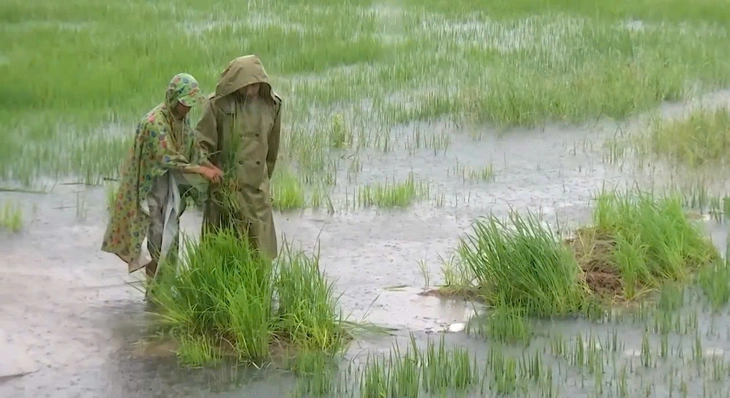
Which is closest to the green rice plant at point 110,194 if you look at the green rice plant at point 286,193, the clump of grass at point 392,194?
the green rice plant at point 286,193

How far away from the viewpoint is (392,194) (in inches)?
312

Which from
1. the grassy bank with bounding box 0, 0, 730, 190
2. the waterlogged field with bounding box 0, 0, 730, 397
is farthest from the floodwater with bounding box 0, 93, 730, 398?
the grassy bank with bounding box 0, 0, 730, 190

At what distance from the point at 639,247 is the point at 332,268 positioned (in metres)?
1.73

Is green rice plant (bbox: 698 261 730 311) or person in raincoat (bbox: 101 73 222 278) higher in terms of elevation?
person in raincoat (bbox: 101 73 222 278)

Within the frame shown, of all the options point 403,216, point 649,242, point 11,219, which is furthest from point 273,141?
point 11,219

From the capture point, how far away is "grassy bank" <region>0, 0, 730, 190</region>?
9.61 m

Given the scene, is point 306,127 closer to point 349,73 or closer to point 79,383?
point 349,73

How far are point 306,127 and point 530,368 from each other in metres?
5.42

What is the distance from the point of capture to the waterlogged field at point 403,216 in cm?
498

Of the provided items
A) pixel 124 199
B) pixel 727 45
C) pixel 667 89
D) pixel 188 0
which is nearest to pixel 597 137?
pixel 667 89

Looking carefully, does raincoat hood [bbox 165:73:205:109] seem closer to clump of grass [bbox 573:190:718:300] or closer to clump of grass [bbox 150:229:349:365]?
clump of grass [bbox 150:229:349:365]

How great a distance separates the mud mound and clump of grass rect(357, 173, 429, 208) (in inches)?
64.2

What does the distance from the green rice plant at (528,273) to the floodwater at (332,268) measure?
0.15 metres

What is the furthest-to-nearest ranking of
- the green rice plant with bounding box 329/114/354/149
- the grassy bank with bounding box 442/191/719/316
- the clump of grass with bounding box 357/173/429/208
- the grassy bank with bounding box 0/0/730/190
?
the grassy bank with bounding box 0/0/730/190 < the green rice plant with bounding box 329/114/354/149 < the clump of grass with bounding box 357/173/429/208 < the grassy bank with bounding box 442/191/719/316
